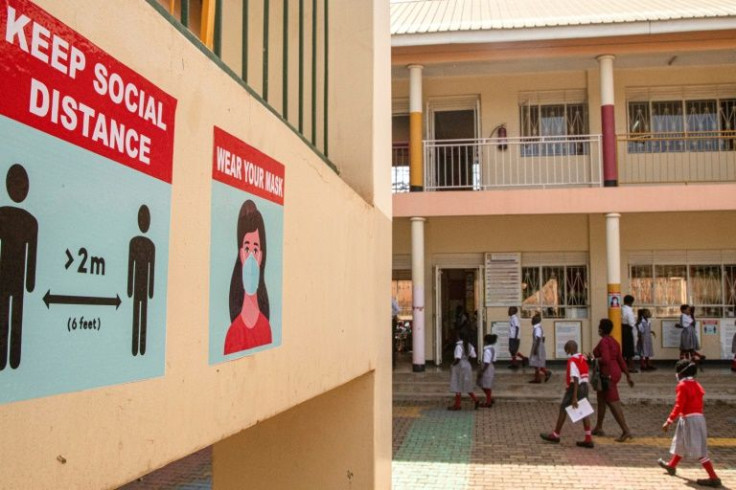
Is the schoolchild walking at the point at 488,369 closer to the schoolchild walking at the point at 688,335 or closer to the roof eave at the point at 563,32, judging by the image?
the schoolchild walking at the point at 688,335

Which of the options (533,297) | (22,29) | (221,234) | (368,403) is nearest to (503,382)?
(533,297)

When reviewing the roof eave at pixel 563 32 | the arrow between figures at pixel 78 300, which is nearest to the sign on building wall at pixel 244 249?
the arrow between figures at pixel 78 300

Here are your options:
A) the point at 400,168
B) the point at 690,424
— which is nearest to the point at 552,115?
the point at 400,168

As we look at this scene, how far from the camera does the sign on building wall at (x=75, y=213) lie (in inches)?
41.1

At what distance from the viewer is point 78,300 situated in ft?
3.85

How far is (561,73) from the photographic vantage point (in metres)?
14.4

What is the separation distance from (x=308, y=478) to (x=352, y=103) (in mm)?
1922

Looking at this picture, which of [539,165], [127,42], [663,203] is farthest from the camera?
[539,165]

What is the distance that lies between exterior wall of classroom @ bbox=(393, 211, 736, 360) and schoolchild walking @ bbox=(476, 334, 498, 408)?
3462mm

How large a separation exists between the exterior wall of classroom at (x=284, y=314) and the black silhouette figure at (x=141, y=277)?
9cm

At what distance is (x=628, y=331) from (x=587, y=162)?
3.77 m

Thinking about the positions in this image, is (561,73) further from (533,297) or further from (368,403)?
(368,403)

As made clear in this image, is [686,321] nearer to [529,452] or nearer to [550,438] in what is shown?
[550,438]

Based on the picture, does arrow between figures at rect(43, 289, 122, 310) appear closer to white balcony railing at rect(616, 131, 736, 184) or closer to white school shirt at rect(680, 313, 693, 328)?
white school shirt at rect(680, 313, 693, 328)
